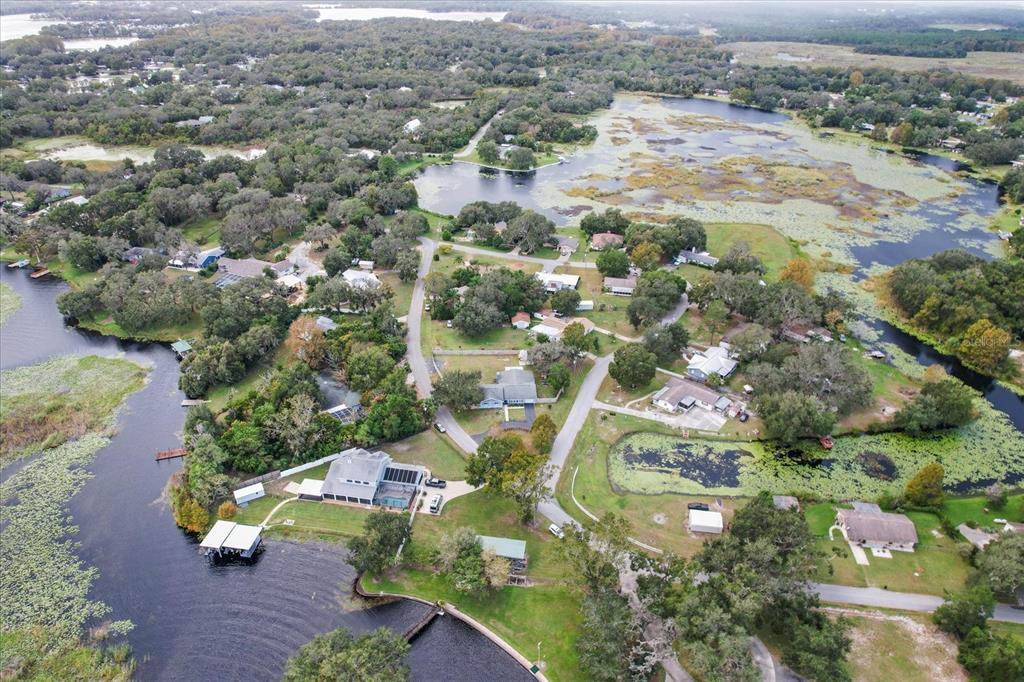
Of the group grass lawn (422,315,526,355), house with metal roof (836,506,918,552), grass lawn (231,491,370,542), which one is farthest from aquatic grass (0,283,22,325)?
Result: house with metal roof (836,506,918,552)

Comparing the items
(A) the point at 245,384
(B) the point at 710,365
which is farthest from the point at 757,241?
(A) the point at 245,384

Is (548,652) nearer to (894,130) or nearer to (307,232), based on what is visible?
(307,232)

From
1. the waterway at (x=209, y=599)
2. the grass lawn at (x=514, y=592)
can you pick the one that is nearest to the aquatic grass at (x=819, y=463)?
the grass lawn at (x=514, y=592)

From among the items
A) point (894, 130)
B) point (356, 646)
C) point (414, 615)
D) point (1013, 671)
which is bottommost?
point (414, 615)

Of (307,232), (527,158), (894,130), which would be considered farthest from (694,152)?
(307,232)

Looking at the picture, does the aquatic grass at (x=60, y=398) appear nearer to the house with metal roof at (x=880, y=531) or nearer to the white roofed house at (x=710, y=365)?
the white roofed house at (x=710, y=365)

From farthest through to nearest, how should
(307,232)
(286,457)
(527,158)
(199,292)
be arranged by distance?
(527,158), (307,232), (199,292), (286,457)

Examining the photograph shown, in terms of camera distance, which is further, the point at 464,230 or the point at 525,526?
the point at 464,230
